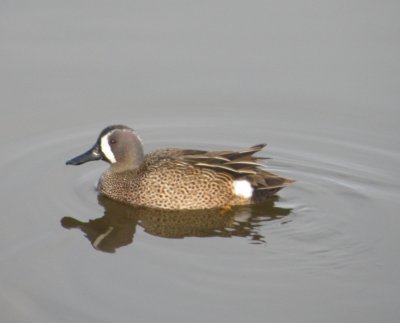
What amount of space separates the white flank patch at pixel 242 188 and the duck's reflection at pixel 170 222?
155 mm

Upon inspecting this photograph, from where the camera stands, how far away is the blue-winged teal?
10.7 meters

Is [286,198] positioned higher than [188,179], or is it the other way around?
[188,179]

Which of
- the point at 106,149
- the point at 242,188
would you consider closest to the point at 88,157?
the point at 106,149

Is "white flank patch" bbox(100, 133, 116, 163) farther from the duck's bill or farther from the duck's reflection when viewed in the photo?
the duck's reflection

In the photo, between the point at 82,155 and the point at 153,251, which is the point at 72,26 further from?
the point at 153,251

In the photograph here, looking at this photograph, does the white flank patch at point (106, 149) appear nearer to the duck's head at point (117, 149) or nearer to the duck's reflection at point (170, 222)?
the duck's head at point (117, 149)

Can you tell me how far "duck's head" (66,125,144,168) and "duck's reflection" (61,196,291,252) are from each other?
0.51 meters

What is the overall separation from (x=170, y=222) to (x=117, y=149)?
4.12 ft

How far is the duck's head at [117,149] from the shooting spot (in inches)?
433

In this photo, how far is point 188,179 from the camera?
10.7 metres

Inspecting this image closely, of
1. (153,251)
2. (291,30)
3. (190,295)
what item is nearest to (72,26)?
(291,30)

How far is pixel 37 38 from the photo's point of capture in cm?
1377

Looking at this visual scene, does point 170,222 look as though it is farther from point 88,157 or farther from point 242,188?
point 88,157

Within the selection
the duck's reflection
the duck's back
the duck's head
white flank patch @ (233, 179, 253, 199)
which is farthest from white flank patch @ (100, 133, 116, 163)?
white flank patch @ (233, 179, 253, 199)
